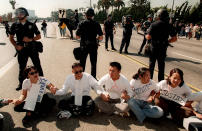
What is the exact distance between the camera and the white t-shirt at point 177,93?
11.5 ft

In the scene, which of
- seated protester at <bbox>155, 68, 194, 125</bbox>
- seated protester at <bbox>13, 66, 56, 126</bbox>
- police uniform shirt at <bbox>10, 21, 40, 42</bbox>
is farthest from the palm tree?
seated protester at <bbox>13, 66, 56, 126</bbox>

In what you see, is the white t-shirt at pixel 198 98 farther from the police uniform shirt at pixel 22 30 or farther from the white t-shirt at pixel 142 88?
the police uniform shirt at pixel 22 30

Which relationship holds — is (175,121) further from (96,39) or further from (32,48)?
(32,48)

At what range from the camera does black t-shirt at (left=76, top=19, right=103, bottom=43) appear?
190 inches

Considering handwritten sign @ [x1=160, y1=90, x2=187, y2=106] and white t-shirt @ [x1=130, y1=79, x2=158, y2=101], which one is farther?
white t-shirt @ [x1=130, y1=79, x2=158, y2=101]

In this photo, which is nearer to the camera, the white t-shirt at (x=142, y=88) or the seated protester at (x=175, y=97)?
the seated protester at (x=175, y=97)

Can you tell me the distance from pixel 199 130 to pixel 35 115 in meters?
2.88

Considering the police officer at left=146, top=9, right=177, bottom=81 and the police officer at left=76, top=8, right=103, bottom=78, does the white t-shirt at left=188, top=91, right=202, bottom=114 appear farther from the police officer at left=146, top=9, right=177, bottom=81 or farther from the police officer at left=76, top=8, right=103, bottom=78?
the police officer at left=76, top=8, right=103, bottom=78

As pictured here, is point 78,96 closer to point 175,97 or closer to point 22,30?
point 175,97

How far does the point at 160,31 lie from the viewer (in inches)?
184

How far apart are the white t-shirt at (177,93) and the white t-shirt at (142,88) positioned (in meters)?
0.19

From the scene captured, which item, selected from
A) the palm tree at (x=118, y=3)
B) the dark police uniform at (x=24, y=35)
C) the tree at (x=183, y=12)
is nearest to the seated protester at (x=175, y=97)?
the dark police uniform at (x=24, y=35)

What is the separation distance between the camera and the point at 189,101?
11.1ft

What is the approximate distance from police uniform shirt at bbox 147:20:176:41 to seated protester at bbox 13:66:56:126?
9.63ft
